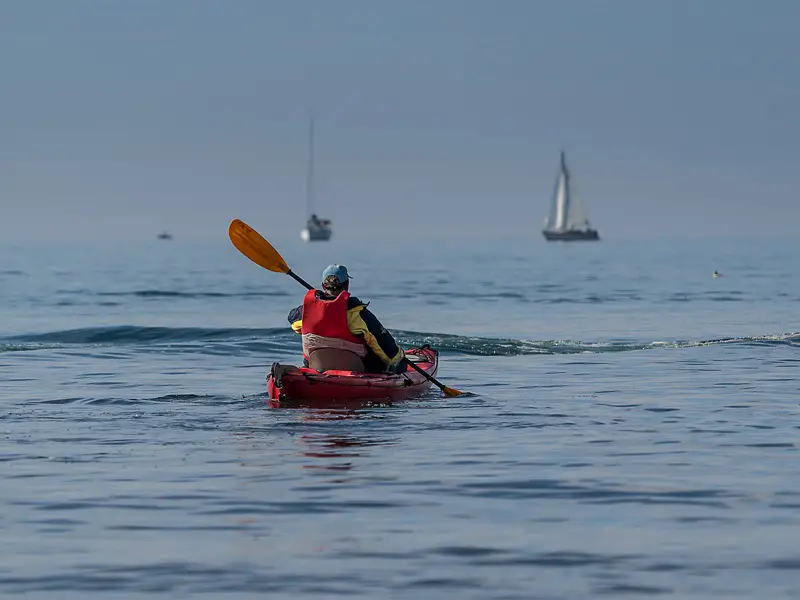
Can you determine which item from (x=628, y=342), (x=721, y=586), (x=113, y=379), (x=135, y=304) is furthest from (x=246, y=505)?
(x=135, y=304)

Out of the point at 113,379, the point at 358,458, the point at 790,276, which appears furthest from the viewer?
the point at 790,276

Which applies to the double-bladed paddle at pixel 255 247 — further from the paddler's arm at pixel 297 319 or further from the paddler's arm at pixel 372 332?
the paddler's arm at pixel 372 332

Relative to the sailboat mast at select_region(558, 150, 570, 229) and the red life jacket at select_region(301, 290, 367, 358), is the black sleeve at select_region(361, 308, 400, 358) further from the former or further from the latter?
the sailboat mast at select_region(558, 150, 570, 229)

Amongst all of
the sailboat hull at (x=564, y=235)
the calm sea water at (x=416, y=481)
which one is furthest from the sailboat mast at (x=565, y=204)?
the calm sea water at (x=416, y=481)

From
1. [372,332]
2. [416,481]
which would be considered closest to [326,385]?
[372,332]

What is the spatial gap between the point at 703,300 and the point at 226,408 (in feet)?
139

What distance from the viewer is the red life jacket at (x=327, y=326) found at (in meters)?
20.3

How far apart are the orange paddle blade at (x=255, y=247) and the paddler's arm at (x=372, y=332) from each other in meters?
3.45

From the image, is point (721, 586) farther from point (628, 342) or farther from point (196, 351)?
point (628, 342)

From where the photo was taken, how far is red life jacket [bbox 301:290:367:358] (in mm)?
20266

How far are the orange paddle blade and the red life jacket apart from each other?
129 inches

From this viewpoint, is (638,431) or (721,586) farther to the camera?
(638,431)

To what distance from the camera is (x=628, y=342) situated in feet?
123

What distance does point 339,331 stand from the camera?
2039 centimetres
